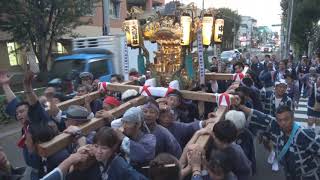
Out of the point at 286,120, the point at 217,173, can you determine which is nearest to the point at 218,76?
the point at 286,120

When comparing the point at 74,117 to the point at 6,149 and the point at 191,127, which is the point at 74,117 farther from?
the point at 6,149

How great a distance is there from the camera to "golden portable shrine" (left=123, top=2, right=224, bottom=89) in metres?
6.16

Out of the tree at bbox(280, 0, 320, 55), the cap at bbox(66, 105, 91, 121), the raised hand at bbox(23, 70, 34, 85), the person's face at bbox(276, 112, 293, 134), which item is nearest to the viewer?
the raised hand at bbox(23, 70, 34, 85)

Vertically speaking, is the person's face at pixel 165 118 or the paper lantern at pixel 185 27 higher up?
the paper lantern at pixel 185 27

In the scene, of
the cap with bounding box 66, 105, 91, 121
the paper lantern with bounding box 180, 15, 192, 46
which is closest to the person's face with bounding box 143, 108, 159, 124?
the cap with bounding box 66, 105, 91, 121

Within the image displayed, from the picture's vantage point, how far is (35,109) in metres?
3.53

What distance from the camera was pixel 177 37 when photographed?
6148 mm

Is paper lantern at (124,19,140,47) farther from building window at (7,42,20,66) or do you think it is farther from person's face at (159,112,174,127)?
building window at (7,42,20,66)

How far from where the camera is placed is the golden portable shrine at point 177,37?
242 inches

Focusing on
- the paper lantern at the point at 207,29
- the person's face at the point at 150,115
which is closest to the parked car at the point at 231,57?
the paper lantern at the point at 207,29

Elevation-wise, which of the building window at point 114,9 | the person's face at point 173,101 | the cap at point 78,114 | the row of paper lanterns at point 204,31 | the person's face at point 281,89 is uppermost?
the building window at point 114,9

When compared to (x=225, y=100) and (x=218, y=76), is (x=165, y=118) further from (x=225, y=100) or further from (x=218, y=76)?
(x=218, y=76)

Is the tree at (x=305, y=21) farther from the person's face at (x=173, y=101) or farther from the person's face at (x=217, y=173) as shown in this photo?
the person's face at (x=217, y=173)

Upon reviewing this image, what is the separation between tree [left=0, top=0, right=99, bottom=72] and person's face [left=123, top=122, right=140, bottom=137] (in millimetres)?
14011
